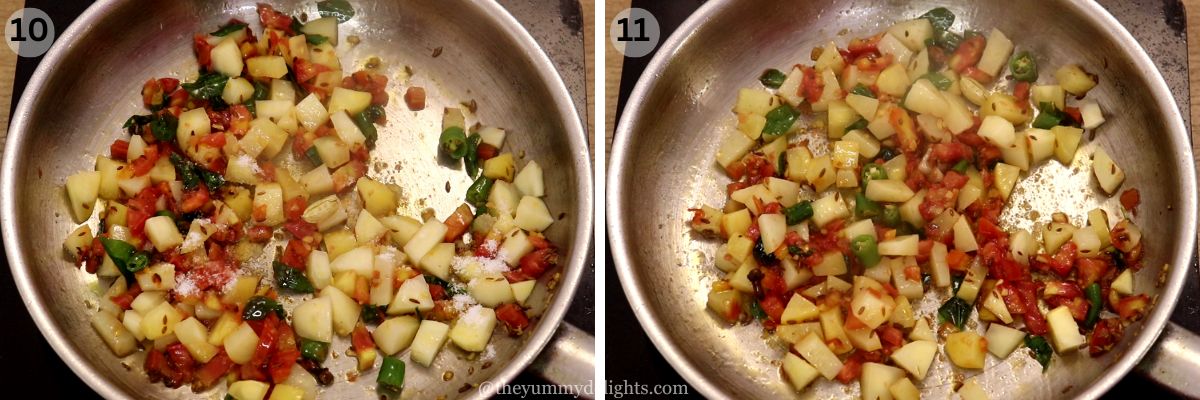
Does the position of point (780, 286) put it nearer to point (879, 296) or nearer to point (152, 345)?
point (879, 296)

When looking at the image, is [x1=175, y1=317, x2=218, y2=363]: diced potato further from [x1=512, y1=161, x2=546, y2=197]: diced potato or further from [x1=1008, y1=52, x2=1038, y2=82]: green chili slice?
[x1=1008, y1=52, x2=1038, y2=82]: green chili slice

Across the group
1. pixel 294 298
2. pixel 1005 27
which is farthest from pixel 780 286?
pixel 294 298

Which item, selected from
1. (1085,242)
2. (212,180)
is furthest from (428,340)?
(1085,242)

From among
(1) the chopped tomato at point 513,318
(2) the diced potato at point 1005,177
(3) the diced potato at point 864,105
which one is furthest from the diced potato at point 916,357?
(1) the chopped tomato at point 513,318

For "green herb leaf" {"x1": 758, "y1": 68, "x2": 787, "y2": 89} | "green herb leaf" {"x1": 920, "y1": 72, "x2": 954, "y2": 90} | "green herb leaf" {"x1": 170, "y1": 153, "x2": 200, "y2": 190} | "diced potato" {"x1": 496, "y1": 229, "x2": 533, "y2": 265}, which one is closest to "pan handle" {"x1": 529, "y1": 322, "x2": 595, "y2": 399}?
"diced potato" {"x1": 496, "y1": 229, "x2": 533, "y2": 265}

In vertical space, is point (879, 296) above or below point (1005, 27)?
→ below

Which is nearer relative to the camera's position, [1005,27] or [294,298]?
[294,298]

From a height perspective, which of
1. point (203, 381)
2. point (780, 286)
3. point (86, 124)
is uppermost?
point (86, 124)
